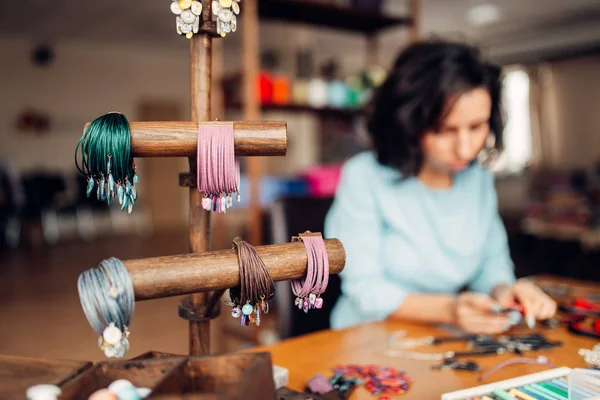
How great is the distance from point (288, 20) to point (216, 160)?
9.92 feet

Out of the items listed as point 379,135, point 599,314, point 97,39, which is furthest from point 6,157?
point 599,314

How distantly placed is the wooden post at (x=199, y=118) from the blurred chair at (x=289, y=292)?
71 centimetres

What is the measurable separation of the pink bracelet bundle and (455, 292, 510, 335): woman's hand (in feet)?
2.00

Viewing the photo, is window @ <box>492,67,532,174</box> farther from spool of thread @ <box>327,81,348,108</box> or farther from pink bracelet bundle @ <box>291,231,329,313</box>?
pink bracelet bundle @ <box>291,231,329,313</box>

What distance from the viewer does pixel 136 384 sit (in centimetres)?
55

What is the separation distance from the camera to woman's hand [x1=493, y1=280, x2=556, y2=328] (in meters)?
1.11

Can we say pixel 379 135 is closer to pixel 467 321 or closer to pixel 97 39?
pixel 467 321

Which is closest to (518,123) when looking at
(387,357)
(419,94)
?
(419,94)

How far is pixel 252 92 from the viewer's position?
9.52 feet

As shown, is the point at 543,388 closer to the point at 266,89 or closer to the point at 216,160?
the point at 216,160

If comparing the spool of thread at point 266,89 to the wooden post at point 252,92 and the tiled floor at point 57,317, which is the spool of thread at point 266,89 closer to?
the wooden post at point 252,92

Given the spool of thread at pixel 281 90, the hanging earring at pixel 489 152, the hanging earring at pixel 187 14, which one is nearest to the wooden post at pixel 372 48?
the spool of thread at pixel 281 90

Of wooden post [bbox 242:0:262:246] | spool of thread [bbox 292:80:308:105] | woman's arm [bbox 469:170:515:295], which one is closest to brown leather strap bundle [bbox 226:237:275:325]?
woman's arm [bbox 469:170:515:295]

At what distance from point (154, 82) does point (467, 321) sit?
9.75 metres
